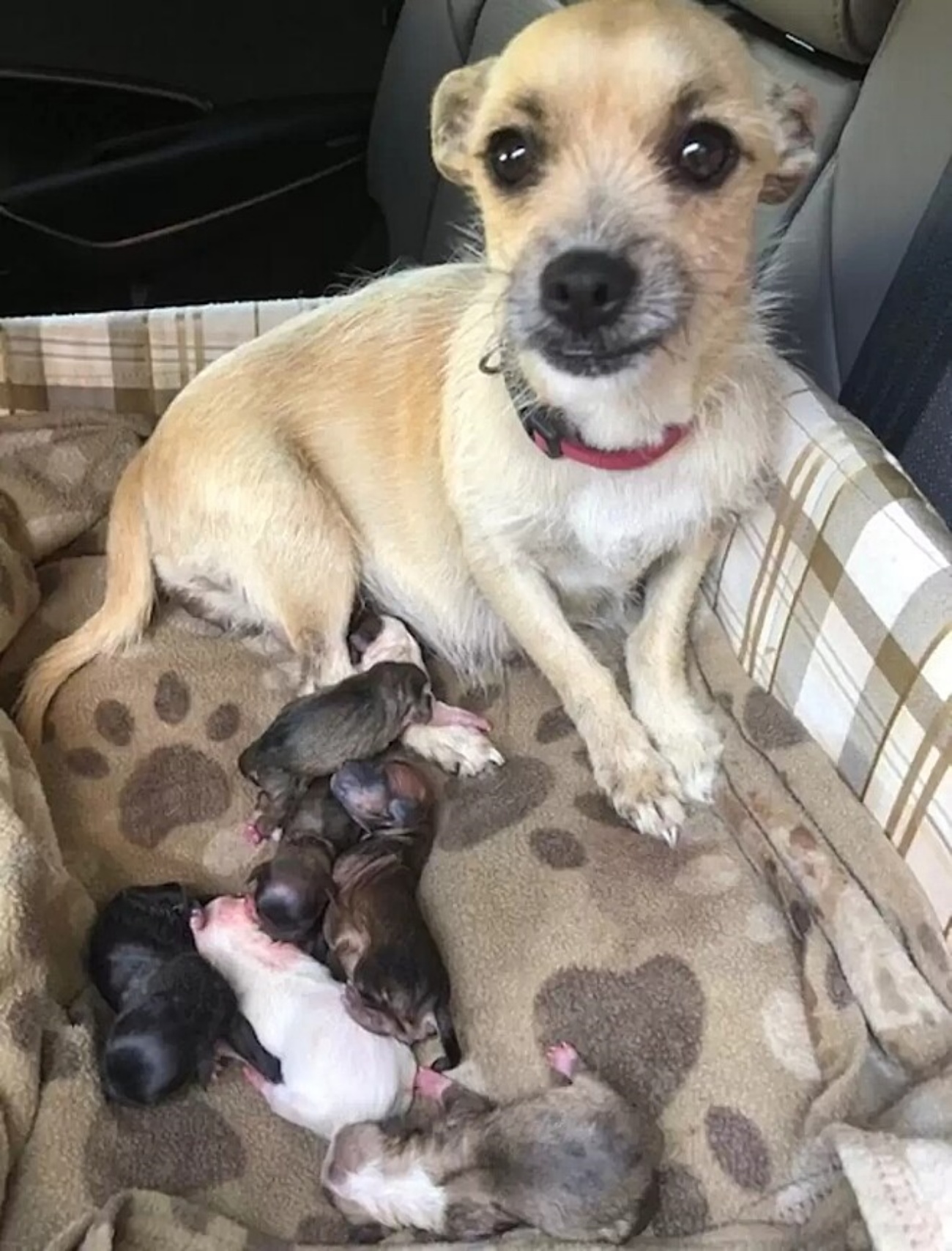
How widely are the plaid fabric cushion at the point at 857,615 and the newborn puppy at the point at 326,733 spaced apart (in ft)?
1.52

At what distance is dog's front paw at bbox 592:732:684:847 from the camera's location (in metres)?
1.84

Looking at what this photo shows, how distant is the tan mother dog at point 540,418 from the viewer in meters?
1.58

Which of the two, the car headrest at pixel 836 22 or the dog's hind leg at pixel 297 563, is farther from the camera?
the dog's hind leg at pixel 297 563

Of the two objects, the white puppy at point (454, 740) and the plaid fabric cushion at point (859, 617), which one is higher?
the plaid fabric cushion at point (859, 617)

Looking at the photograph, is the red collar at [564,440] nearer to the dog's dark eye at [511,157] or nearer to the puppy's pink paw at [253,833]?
the dog's dark eye at [511,157]

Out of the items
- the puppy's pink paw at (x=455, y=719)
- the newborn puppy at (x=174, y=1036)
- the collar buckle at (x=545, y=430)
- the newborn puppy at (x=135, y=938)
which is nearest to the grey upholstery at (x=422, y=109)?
the collar buckle at (x=545, y=430)

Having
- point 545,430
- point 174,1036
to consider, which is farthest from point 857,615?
point 174,1036

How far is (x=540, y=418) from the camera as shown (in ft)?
6.15

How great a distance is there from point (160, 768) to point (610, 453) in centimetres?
70

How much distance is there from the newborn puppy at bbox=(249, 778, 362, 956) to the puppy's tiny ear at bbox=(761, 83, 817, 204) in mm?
898

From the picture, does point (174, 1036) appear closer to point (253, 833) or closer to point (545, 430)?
point (253, 833)

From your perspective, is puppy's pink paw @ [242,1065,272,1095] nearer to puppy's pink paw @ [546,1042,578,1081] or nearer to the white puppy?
puppy's pink paw @ [546,1042,578,1081]

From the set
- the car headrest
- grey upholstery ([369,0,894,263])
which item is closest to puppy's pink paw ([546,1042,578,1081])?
the car headrest

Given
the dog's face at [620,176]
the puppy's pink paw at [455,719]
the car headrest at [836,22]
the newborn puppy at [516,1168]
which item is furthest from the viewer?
the puppy's pink paw at [455,719]
